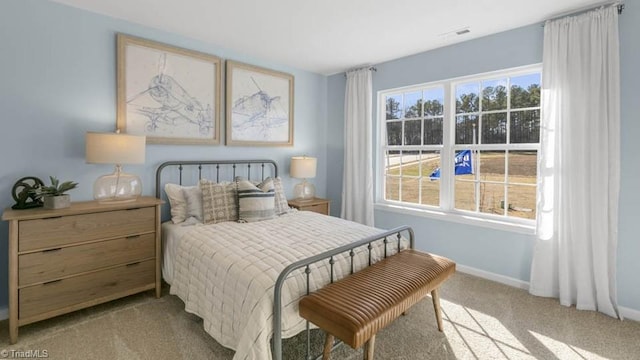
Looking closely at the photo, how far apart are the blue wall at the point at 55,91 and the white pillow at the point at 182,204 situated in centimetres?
32

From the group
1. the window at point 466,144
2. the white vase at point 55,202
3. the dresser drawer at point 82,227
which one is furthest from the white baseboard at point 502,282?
the white vase at point 55,202

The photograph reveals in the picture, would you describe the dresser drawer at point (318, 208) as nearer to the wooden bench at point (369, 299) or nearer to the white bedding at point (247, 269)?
the white bedding at point (247, 269)

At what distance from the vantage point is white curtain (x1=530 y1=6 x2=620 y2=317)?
8.36 ft

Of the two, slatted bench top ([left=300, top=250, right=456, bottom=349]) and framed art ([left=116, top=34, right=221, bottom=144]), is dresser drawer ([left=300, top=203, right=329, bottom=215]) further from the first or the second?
slatted bench top ([left=300, top=250, right=456, bottom=349])

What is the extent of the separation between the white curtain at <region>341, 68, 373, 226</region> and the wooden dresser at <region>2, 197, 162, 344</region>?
8.25 ft

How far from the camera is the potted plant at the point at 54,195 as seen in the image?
239 centimetres

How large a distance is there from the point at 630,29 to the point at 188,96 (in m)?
3.96

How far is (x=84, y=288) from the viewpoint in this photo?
2453 mm

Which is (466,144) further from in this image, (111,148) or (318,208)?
(111,148)

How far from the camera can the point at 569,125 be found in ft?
8.96

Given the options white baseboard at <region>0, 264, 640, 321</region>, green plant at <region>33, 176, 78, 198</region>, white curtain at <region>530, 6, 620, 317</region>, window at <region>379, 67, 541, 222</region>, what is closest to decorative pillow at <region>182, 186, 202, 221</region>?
green plant at <region>33, 176, 78, 198</region>

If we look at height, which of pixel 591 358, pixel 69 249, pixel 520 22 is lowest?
pixel 591 358

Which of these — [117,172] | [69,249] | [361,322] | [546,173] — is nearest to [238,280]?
[361,322]

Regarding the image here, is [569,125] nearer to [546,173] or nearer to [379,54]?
[546,173]
